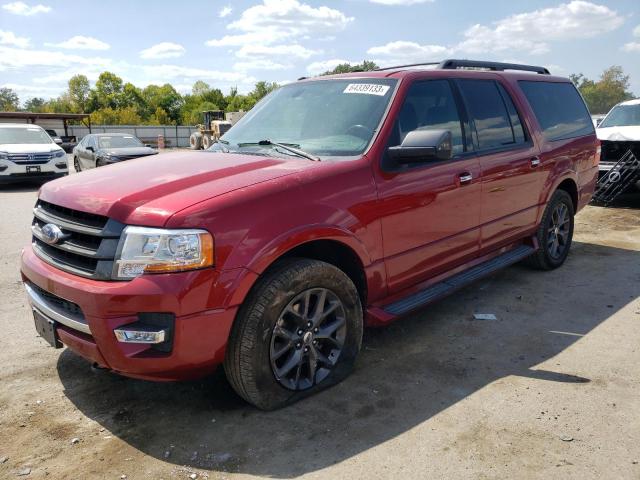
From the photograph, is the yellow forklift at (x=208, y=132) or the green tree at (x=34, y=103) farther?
the green tree at (x=34, y=103)

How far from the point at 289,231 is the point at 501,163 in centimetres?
238

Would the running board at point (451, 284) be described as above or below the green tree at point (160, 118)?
below

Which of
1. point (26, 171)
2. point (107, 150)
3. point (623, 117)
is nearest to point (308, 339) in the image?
point (623, 117)

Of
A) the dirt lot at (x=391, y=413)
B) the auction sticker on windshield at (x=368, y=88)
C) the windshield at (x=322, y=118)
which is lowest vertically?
the dirt lot at (x=391, y=413)

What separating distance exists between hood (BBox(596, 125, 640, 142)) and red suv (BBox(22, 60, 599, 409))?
5704 mm

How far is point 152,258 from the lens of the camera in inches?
99.3

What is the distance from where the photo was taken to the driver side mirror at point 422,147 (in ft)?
10.7

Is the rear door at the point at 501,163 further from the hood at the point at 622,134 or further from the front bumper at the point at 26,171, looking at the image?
the front bumper at the point at 26,171

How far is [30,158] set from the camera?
1301 cm

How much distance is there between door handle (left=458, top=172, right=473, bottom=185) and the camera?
3.97 m

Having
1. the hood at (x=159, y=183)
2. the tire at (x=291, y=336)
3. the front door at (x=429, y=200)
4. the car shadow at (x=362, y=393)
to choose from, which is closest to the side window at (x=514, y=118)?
the front door at (x=429, y=200)

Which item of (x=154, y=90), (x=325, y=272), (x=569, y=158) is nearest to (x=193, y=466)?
(x=325, y=272)

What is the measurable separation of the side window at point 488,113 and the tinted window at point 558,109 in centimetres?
60

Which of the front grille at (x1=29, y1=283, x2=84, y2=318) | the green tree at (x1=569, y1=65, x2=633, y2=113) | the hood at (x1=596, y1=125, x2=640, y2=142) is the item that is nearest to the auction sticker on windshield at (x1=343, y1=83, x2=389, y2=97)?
the front grille at (x1=29, y1=283, x2=84, y2=318)
